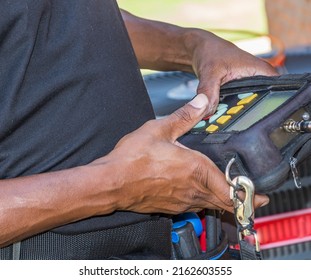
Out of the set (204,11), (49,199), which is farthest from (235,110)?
(204,11)

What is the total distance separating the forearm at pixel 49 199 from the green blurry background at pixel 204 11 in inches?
308

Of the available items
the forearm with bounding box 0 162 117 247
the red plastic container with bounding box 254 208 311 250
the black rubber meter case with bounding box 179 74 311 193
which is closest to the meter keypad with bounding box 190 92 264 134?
the black rubber meter case with bounding box 179 74 311 193

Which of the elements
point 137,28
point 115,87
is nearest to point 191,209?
point 115,87

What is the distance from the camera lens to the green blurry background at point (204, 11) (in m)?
9.98

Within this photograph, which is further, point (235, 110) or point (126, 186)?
point (235, 110)

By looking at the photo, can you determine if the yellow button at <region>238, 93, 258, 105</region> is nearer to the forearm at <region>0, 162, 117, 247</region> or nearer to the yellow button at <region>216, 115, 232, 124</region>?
the yellow button at <region>216, 115, 232, 124</region>

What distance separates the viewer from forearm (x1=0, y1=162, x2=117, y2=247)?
1884mm

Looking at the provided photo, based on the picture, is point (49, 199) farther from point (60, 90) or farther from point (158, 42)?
point (158, 42)

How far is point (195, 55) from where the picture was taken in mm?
2377

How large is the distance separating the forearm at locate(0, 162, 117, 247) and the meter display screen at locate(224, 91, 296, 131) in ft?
0.98

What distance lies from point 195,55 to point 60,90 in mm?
507

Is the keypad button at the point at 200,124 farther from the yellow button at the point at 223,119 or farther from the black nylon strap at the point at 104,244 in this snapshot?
the black nylon strap at the point at 104,244

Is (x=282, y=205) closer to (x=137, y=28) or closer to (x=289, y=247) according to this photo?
(x=289, y=247)

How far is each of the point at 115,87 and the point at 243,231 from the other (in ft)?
1.44
